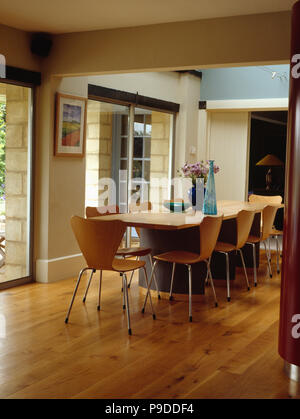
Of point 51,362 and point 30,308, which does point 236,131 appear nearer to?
point 30,308

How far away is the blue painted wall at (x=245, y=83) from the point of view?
8219 mm

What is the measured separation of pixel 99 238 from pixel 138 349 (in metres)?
0.90

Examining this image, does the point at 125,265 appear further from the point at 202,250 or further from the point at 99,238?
the point at 202,250

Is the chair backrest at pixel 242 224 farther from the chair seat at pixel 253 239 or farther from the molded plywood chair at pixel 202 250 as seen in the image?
the chair seat at pixel 253 239

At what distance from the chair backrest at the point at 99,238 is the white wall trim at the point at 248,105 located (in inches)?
193

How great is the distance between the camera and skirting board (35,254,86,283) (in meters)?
5.95

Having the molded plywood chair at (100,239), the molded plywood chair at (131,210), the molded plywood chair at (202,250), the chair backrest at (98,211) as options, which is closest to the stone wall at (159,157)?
the molded plywood chair at (131,210)

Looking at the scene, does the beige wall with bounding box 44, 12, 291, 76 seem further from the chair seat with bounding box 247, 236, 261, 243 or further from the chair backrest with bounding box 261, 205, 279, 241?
the chair seat with bounding box 247, 236, 261, 243

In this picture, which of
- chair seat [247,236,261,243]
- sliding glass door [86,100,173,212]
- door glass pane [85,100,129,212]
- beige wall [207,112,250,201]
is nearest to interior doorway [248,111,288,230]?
beige wall [207,112,250,201]

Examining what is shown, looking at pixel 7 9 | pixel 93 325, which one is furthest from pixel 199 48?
pixel 93 325

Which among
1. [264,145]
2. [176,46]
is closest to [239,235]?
[176,46]

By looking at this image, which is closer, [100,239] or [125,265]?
[100,239]

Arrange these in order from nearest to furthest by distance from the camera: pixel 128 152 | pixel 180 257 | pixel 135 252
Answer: pixel 180 257 → pixel 135 252 → pixel 128 152

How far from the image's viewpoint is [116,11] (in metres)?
4.73
